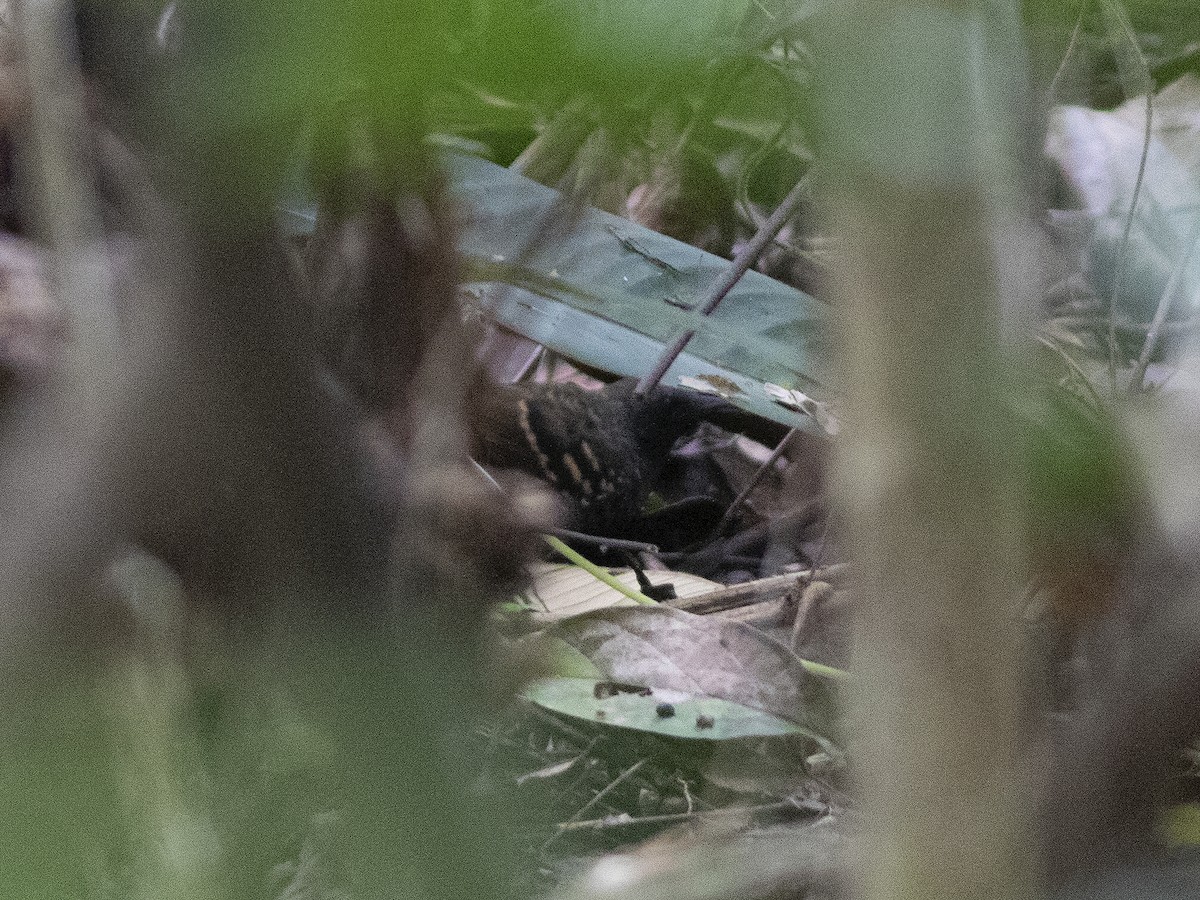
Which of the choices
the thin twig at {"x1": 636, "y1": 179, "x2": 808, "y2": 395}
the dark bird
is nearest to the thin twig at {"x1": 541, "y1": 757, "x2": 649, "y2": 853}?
the thin twig at {"x1": 636, "y1": 179, "x2": 808, "y2": 395}

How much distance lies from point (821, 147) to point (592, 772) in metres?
0.83

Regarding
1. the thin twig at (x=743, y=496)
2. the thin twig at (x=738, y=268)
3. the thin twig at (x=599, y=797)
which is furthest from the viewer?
the thin twig at (x=743, y=496)

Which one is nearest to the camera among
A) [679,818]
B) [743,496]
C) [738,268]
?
[679,818]

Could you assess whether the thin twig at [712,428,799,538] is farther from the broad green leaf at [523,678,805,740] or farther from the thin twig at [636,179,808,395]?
the broad green leaf at [523,678,805,740]

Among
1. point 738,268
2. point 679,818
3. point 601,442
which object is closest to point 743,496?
point 601,442

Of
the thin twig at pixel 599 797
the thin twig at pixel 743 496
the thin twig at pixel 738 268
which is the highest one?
the thin twig at pixel 738 268

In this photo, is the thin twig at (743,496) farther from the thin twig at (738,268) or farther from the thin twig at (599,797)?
the thin twig at (599,797)

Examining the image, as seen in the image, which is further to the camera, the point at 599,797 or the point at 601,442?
the point at 601,442

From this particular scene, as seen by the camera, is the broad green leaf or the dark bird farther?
the dark bird

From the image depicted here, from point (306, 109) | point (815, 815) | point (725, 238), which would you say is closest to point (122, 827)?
point (306, 109)

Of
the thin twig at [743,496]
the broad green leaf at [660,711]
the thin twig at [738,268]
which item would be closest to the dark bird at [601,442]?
the thin twig at [743,496]

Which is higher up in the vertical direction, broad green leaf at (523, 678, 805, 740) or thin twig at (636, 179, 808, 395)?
thin twig at (636, 179, 808, 395)

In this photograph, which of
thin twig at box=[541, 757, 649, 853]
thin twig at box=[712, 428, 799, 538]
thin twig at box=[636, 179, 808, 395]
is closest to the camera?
thin twig at box=[541, 757, 649, 853]

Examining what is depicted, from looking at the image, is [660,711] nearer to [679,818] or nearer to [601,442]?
[679,818]
